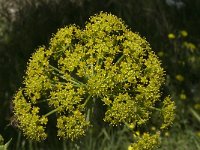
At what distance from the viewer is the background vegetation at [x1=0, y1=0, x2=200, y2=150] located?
6363 millimetres

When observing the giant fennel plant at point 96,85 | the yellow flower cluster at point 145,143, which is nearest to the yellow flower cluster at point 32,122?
the giant fennel plant at point 96,85

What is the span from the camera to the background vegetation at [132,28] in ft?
20.9

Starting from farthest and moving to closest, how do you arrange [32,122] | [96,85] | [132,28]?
1. [132,28]
2. [32,122]
3. [96,85]

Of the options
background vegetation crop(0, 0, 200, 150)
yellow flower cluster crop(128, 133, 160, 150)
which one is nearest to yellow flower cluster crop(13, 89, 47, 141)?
yellow flower cluster crop(128, 133, 160, 150)

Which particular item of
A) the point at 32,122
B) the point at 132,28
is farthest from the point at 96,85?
the point at 132,28

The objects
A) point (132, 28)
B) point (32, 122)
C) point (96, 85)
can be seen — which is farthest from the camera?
point (132, 28)

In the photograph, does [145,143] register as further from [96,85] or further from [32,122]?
[32,122]

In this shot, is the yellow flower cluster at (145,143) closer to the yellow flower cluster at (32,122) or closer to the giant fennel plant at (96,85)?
the giant fennel plant at (96,85)

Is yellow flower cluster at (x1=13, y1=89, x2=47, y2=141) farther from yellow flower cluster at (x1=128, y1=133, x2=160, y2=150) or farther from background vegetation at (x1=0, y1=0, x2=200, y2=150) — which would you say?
background vegetation at (x1=0, y1=0, x2=200, y2=150)

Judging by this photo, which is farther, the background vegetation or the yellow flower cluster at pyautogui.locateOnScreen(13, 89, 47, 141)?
the background vegetation

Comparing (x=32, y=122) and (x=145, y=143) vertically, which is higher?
(x=32, y=122)

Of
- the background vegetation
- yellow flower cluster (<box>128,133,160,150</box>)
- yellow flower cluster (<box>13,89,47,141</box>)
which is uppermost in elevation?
the background vegetation

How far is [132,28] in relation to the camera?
7.36m

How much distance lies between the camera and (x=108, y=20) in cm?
359
